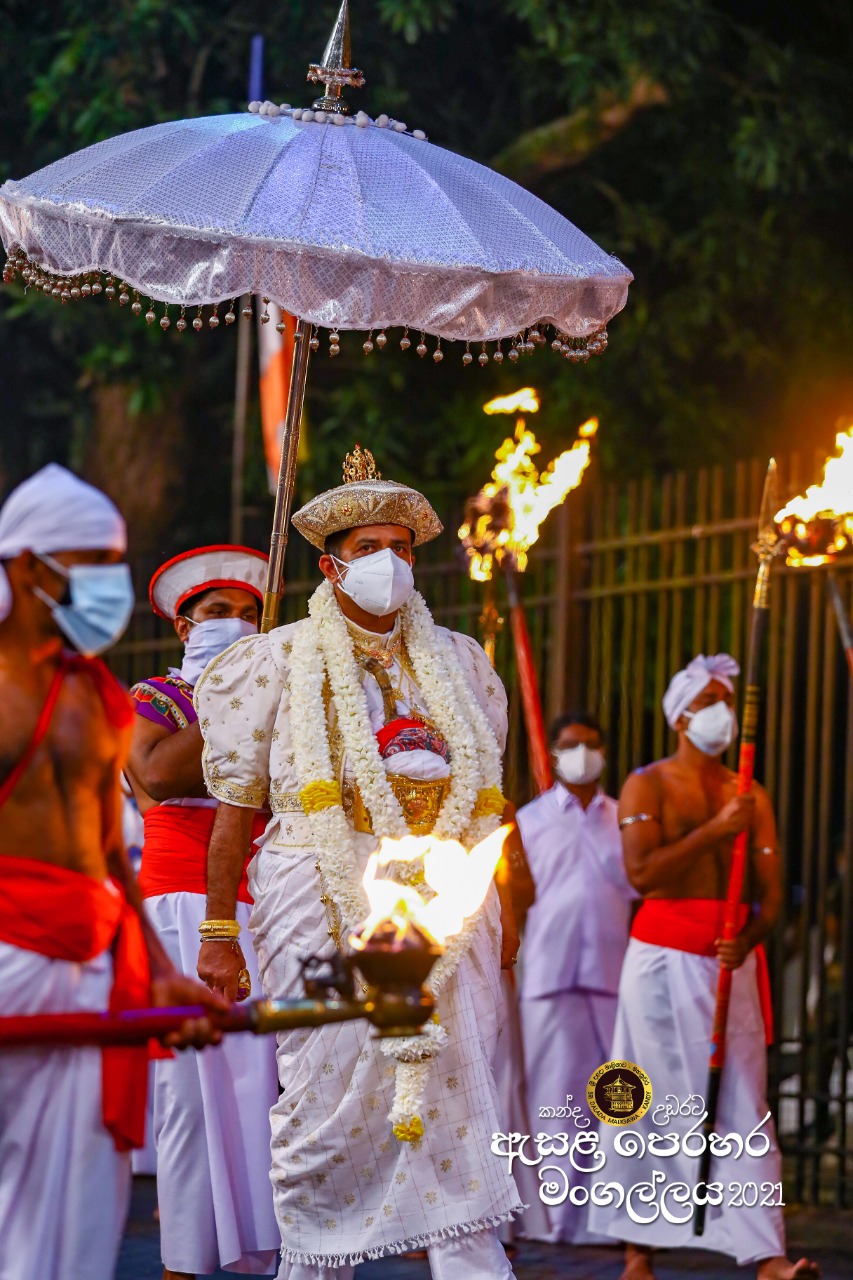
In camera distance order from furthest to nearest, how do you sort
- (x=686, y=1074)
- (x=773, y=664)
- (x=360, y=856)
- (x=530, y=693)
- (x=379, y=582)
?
1. (x=773, y=664)
2. (x=530, y=693)
3. (x=686, y=1074)
4. (x=379, y=582)
5. (x=360, y=856)

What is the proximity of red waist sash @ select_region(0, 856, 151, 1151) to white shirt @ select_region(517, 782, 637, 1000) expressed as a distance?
14.3 feet

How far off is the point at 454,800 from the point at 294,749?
481 millimetres

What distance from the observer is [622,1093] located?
293 inches

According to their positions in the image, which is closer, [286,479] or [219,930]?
[219,930]

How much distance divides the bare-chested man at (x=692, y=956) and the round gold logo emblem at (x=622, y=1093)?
0.04 m

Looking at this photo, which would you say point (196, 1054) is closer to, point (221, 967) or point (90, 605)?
point (221, 967)

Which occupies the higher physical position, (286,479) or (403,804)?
(286,479)

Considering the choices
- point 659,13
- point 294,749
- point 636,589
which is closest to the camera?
point 294,749

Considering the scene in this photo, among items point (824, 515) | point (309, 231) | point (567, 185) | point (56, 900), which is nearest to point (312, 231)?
point (309, 231)

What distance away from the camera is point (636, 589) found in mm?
9391

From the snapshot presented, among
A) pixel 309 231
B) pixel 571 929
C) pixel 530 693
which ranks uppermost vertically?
pixel 309 231

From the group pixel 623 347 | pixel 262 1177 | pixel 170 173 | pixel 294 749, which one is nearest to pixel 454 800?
pixel 294 749

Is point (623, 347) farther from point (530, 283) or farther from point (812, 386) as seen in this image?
point (530, 283)

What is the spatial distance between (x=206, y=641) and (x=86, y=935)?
255 cm
